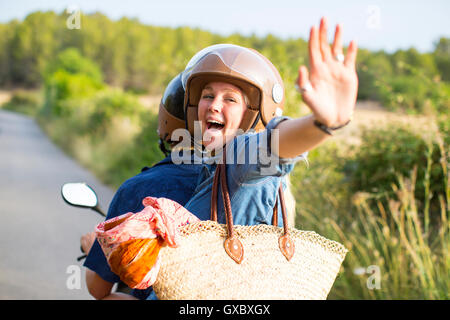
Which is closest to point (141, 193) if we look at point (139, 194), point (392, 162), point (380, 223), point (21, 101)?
point (139, 194)

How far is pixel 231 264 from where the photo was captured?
1431 mm

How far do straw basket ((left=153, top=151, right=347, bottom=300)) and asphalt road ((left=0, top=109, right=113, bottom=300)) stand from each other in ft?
9.14

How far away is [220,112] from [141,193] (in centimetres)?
53

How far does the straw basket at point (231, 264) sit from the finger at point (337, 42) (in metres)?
0.54

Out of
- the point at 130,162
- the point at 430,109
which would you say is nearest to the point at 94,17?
the point at 130,162

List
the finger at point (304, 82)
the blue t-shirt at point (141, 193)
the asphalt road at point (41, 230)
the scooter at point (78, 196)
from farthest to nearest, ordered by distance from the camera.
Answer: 1. the asphalt road at point (41, 230)
2. the scooter at point (78, 196)
3. the blue t-shirt at point (141, 193)
4. the finger at point (304, 82)

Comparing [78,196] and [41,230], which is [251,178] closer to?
[78,196]

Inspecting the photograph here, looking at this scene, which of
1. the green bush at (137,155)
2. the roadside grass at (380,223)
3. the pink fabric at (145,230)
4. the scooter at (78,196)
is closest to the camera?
the pink fabric at (145,230)

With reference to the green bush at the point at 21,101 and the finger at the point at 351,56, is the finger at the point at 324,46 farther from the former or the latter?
the green bush at the point at 21,101

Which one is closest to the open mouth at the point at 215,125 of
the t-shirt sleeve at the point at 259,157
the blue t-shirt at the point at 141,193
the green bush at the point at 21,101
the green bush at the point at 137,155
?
the blue t-shirt at the point at 141,193

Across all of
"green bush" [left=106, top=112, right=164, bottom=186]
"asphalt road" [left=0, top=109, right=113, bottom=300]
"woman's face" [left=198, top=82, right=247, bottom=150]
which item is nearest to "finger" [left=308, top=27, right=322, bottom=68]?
"woman's face" [left=198, top=82, right=247, bottom=150]

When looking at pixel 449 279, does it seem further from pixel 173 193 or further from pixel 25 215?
pixel 25 215

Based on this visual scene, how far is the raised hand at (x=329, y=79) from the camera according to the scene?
121 centimetres

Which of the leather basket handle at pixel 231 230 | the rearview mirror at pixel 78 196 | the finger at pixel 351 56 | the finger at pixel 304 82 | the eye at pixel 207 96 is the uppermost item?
the finger at pixel 351 56
